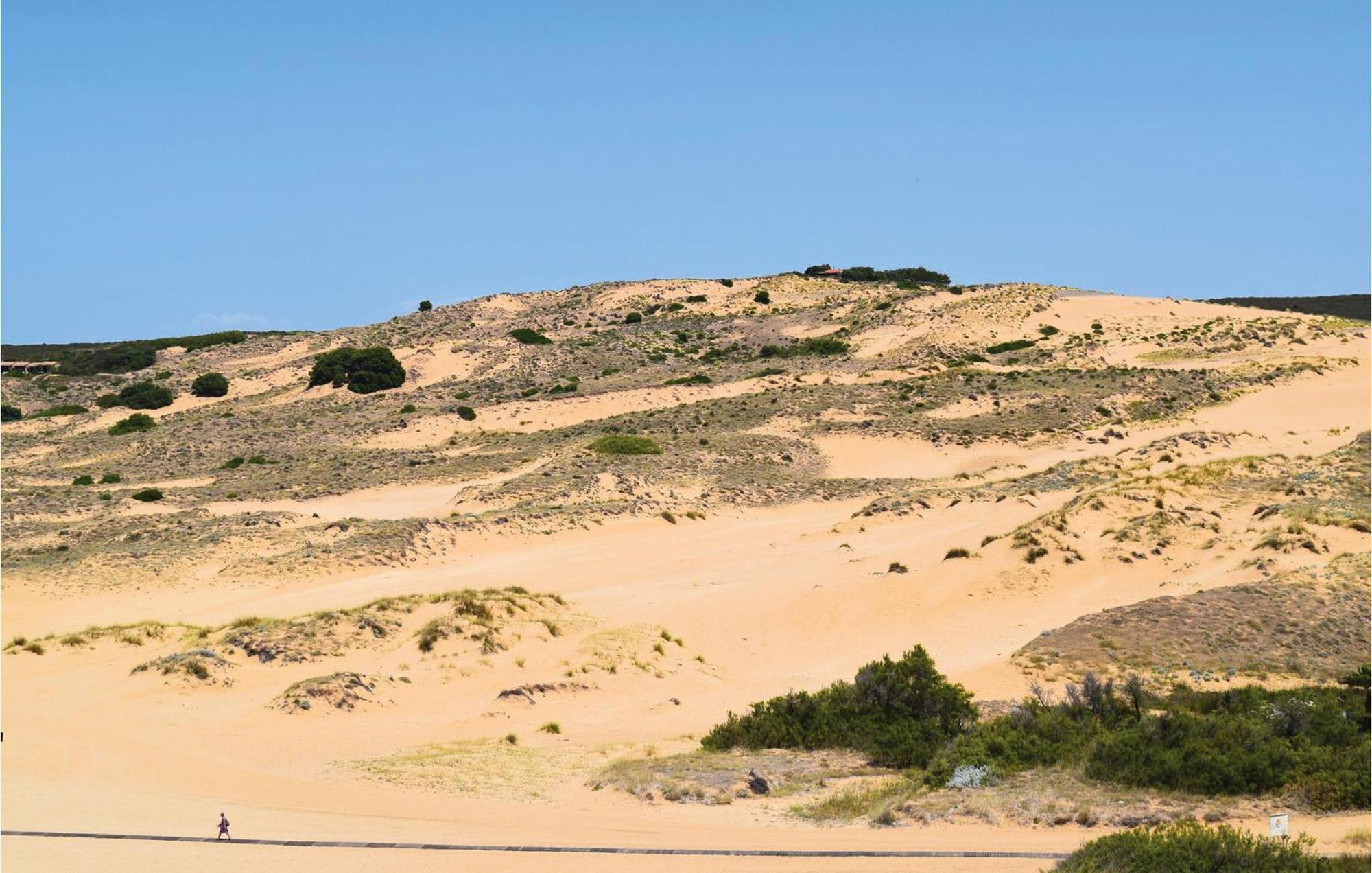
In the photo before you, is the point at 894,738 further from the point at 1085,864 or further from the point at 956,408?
the point at 956,408

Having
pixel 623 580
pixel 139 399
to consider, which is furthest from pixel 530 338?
→ pixel 623 580

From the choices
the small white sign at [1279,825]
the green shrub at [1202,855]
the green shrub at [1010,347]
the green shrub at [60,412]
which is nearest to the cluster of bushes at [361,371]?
the green shrub at [60,412]

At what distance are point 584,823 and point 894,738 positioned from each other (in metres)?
4.37

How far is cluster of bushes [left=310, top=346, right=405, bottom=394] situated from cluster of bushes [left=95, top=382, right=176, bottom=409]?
8.62 meters

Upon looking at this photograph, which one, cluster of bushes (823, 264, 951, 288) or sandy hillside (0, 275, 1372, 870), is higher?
cluster of bushes (823, 264, 951, 288)

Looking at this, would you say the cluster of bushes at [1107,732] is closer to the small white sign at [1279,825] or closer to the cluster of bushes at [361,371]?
the small white sign at [1279,825]

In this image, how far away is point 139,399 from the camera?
258 ft

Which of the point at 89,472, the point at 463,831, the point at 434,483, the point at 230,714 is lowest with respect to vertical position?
the point at 463,831

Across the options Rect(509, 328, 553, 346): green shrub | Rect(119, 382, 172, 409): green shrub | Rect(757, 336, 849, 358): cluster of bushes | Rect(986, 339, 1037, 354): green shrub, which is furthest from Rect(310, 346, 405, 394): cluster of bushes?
Rect(986, 339, 1037, 354): green shrub

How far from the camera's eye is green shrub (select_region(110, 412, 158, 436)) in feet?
233

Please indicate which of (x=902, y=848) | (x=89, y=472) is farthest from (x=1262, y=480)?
(x=89, y=472)

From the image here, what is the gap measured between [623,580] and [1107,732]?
60.9 ft

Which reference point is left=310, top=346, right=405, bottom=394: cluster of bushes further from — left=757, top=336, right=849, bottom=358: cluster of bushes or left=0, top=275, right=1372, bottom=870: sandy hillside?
→ left=757, top=336, right=849, bottom=358: cluster of bushes

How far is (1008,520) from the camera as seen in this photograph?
33.3 m
